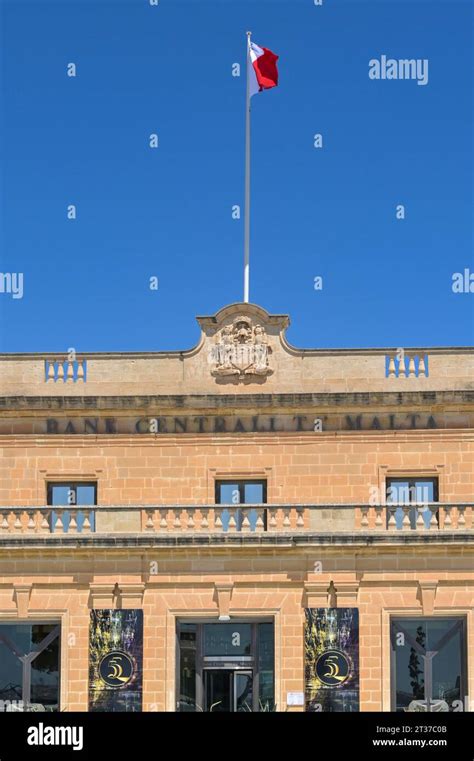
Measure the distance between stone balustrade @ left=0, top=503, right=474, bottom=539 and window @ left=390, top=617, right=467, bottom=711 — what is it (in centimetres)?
210

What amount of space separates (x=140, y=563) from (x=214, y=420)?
4.64 meters

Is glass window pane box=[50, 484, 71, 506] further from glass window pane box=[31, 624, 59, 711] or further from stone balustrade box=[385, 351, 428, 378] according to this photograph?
stone balustrade box=[385, 351, 428, 378]

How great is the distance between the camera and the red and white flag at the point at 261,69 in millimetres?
35219

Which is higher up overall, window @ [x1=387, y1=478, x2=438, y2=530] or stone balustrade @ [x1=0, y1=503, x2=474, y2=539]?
window @ [x1=387, y1=478, x2=438, y2=530]

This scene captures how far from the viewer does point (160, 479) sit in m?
32.5

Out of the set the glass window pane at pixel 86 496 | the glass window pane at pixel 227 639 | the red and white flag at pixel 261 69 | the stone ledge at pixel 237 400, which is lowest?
the glass window pane at pixel 227 639

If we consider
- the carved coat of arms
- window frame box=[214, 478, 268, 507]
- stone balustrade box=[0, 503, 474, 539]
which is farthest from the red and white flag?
stone balustrade box=[0, 503, 474, 539]

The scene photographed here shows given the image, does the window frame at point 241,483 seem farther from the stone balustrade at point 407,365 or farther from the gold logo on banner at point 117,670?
the gold logo on banner at point 117,670

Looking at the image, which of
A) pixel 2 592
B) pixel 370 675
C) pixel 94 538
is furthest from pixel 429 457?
pixel 2 592

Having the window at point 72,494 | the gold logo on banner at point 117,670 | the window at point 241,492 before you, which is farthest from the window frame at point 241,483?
the gold logo on banner at point 117,670

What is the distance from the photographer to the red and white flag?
116 ft

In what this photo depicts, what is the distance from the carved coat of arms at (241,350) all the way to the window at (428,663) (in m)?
6.97

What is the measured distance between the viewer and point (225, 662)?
29.7 m
